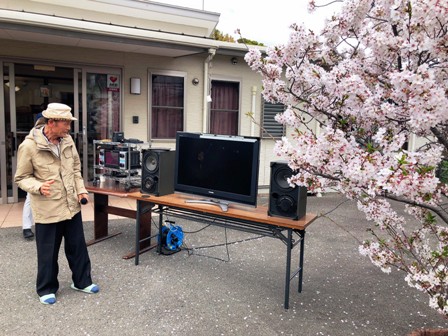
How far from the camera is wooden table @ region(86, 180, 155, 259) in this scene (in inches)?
192

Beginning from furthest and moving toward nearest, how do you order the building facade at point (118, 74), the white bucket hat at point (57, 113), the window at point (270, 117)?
1. the window at point (270, 117)
2. the building facade at point (118, 74)
3. the white bucket hat at point (57, 113)

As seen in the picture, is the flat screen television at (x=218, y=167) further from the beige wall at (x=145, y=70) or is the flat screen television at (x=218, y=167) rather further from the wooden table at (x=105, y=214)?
the beige wall at (x=145, y=70)

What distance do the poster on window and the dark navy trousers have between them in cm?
453

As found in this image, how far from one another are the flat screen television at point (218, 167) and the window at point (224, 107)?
4217 mm

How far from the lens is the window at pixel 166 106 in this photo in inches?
319

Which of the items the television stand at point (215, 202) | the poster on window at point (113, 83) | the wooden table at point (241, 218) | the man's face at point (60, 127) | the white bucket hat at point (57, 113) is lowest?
the wooden table at point (241, 218)

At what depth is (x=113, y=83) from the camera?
25.3 feet

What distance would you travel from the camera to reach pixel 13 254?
184 inches

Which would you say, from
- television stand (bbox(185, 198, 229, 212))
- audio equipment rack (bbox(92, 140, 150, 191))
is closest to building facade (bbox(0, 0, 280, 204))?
audio equipment rack (bbox(92, 140, 150, 191))

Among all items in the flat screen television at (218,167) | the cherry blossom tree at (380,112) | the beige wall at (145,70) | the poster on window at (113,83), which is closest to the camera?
the cherry blossom tree at (380,112)

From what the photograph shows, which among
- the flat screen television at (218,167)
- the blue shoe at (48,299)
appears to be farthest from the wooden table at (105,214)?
the blue shoe at (48,299)

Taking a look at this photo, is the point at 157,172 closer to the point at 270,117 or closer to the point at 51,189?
the point at 51,189

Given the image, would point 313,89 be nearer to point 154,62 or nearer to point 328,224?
point 328,224

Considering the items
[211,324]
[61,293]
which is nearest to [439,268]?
[211,324]
